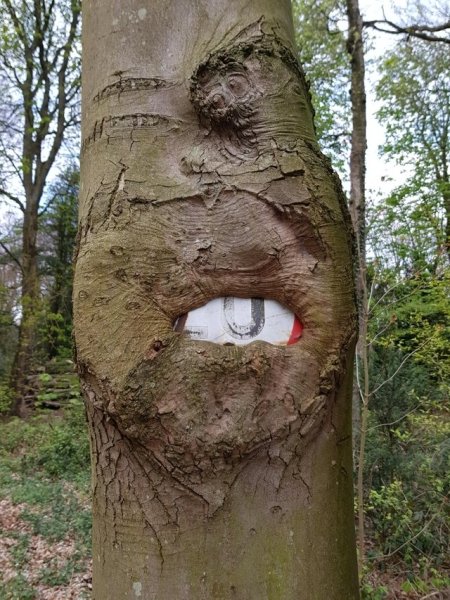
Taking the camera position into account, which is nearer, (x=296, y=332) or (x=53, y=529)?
(x=296, y=332)

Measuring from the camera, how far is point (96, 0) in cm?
131

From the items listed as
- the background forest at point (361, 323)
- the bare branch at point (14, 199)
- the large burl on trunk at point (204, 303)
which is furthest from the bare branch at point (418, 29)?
the bare branch at point (14, 199)

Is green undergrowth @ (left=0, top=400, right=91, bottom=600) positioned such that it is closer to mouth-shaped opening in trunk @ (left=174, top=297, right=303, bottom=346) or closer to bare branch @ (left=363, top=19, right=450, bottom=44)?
mouth-shaped opening in trunk @ (left=174, top=297, right=303, bottom=346)

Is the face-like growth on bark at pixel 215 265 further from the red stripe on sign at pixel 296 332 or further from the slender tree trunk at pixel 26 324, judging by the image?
the slender tree trunk at pixel 26 324

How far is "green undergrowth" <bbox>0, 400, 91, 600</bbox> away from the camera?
12.6 feet

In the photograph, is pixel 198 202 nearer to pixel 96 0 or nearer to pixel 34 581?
pixel 96 0

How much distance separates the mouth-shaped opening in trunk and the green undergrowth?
3389 millimetres

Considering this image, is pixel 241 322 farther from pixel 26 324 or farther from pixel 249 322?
pixel 26 324

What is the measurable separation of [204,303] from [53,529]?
4568 millimetres

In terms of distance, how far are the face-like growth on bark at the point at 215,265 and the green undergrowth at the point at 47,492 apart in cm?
337

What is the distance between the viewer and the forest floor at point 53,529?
11.4ft

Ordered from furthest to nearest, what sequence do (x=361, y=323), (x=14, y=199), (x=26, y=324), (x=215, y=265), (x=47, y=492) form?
(x=14, y=199) < (x=26, y=324) < (x=47, y=492) < (x=361, y=323) < (x=215, y=265)

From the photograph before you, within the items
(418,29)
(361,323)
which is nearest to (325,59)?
(418,29)

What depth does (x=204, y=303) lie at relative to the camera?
1.06 meters
